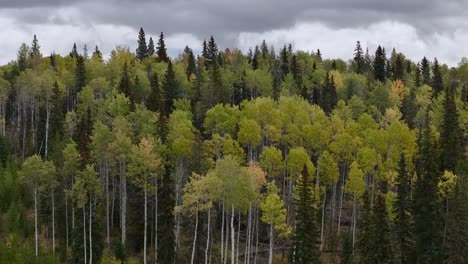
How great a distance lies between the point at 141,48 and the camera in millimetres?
160500

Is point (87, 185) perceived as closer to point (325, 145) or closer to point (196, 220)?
point (196, 220)

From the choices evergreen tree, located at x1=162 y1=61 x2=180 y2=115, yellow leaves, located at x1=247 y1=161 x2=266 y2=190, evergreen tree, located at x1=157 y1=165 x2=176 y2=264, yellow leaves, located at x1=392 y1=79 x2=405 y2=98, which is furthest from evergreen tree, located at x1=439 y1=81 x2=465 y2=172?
evergreen tree, located at x1=162 y1=61 x2=180 y2=115

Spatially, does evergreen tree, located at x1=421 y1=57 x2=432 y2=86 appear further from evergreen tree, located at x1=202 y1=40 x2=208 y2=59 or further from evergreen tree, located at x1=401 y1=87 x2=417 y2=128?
evergreen tree, located at x1=202 y1=40 x2=208 y2=59

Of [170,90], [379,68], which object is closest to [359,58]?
[379,68]

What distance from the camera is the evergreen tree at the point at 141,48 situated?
15912cm

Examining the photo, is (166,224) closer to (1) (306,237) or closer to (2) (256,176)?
(2) (256,176)

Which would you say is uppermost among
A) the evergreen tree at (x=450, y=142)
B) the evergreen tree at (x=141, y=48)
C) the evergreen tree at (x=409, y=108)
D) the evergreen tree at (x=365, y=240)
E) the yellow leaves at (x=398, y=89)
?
the evergreen tree at (x=141, y=48)

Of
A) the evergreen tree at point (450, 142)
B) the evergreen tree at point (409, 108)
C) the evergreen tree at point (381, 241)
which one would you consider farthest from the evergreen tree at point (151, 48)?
the evergreen tree at point (381, 241)

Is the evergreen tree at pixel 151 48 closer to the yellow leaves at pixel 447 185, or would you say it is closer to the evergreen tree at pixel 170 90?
the evergreen tree at pixel 170 90

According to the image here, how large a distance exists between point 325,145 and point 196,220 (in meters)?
25.4

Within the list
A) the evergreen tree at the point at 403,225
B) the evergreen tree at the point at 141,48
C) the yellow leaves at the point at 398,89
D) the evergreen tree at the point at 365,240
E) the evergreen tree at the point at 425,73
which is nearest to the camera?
the evergreen tree at the point at 365,240

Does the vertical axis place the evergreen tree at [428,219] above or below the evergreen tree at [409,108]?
below

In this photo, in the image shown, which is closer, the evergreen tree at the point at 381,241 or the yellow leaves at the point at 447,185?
the evergreen tree at the point at 381,241

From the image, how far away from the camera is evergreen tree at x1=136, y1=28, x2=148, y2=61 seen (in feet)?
522
